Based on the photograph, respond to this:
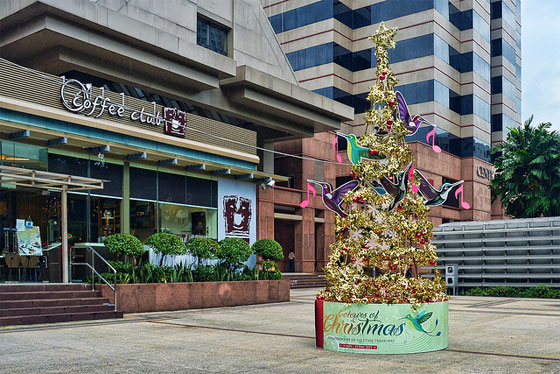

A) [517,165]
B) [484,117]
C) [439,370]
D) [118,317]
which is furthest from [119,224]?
[484,117]

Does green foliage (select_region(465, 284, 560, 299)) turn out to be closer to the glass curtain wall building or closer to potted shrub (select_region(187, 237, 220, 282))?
potted shrub (select_region(187, 237, 220, 282))

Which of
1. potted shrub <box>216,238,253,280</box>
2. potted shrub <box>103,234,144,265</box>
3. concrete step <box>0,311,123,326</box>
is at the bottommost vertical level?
concrete step <box>0,311,123,326</box>

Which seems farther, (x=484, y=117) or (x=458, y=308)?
(x=484, y=117)

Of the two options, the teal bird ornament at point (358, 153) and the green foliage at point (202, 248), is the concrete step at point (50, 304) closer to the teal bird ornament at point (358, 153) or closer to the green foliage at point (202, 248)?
the green foliage at point (202, 248)

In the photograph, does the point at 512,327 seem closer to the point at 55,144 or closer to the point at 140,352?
the point at 140,352

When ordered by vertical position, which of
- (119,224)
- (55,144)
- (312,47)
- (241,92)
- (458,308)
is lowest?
(458,308)

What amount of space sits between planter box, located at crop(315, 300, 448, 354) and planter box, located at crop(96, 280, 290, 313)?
931 cm

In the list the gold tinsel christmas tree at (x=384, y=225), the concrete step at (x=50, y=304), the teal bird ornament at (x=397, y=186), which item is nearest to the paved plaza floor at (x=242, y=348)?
the concrete step at (x=50, y=304)

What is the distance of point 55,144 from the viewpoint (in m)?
22.8

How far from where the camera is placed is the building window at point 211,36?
100ft

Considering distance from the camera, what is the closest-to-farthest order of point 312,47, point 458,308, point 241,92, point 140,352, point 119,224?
point 140,352 < point 458,308 < point 119,224 < point 241,92 < point 312,47

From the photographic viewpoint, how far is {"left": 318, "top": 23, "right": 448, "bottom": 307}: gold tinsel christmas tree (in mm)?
11484

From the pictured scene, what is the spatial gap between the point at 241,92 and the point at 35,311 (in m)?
16.8

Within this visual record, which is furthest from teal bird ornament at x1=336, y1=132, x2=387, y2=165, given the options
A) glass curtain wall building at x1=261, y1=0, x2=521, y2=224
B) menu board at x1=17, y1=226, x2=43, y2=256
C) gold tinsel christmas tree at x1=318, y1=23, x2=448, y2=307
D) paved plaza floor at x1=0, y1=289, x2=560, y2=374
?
glass curtain wall building at x1=261, y1=0, x2=521, y2=224
